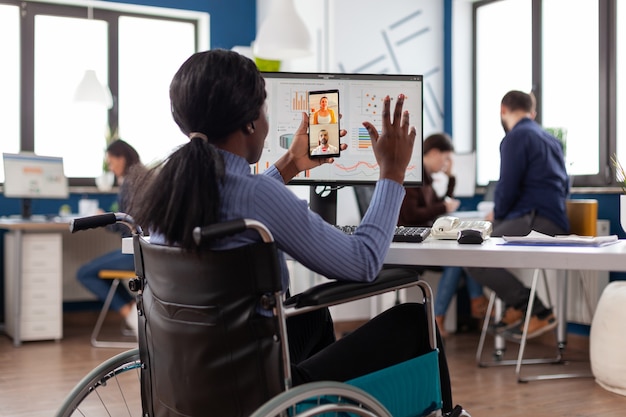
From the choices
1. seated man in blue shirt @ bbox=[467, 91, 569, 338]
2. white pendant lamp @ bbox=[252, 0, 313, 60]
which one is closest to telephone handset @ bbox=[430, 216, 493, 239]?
seated man in blue shirt @ bbox=[467, 91, 569, 338]

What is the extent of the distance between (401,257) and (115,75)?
463cm

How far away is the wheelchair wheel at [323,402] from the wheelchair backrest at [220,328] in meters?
0.07

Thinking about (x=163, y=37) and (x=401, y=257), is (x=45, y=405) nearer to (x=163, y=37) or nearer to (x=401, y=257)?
(x=401, y=257)

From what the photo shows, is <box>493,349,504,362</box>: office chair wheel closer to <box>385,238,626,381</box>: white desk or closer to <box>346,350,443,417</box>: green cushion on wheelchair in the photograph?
<box>385,238,626,381</box>: white desk

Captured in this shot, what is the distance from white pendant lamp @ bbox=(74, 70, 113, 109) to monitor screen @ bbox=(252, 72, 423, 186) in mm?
3119

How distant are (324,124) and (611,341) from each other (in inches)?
78.2

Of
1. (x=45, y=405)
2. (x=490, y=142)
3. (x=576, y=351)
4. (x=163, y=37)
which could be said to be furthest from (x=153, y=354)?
(x=163, y=37)

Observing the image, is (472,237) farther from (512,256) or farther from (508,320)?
(508,320)

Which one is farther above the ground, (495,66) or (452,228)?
(495,66)

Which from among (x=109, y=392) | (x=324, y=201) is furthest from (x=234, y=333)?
(x=109, y=392)

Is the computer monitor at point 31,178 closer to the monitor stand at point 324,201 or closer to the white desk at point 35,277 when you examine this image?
the white desk at point 35,277

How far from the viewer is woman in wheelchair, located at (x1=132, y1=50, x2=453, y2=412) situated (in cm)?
139

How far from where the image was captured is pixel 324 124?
2.05 m

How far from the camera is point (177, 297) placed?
4.62 ft
